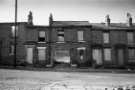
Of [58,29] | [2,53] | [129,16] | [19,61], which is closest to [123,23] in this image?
[129,16]

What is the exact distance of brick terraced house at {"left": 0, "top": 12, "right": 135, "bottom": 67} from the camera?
25406mm

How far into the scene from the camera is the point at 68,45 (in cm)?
2562

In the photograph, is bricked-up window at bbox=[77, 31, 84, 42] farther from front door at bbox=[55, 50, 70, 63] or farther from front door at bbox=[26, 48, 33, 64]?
front door at bbox=[26, 48, 33, 64]

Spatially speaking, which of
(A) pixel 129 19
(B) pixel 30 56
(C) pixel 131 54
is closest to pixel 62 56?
(B) pixel 30 56

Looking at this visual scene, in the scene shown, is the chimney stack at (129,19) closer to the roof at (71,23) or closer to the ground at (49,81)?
the roof at (71,23)

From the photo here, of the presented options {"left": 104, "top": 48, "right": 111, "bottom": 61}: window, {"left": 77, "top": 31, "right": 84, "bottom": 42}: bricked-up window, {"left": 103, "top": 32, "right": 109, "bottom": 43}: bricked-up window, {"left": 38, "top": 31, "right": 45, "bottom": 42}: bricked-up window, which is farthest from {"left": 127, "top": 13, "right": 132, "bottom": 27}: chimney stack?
{"left": 38, "top": 31, "right": 45, "bottom": 42}: bricked-up window

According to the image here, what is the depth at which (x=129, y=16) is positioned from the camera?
91.9ft

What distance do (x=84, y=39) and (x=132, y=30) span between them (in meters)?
8.29

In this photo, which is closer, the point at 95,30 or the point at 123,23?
the point at 95,30

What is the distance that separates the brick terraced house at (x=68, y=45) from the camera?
2541 centimetres

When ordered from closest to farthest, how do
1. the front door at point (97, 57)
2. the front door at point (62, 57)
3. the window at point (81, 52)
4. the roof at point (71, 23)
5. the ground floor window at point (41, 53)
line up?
the front door at point (62, 57) < the window at point (81, 52) < the ground floor window at point (41, 53) < the front door at point (97, 57) < the roof at point (71, 23)

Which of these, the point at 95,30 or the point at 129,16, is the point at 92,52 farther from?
the point at 129,16

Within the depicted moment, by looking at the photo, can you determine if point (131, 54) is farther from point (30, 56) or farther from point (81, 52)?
point (30, 56)

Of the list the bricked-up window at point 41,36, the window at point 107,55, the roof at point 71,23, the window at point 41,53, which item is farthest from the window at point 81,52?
the bricked-up window at point 41,36
